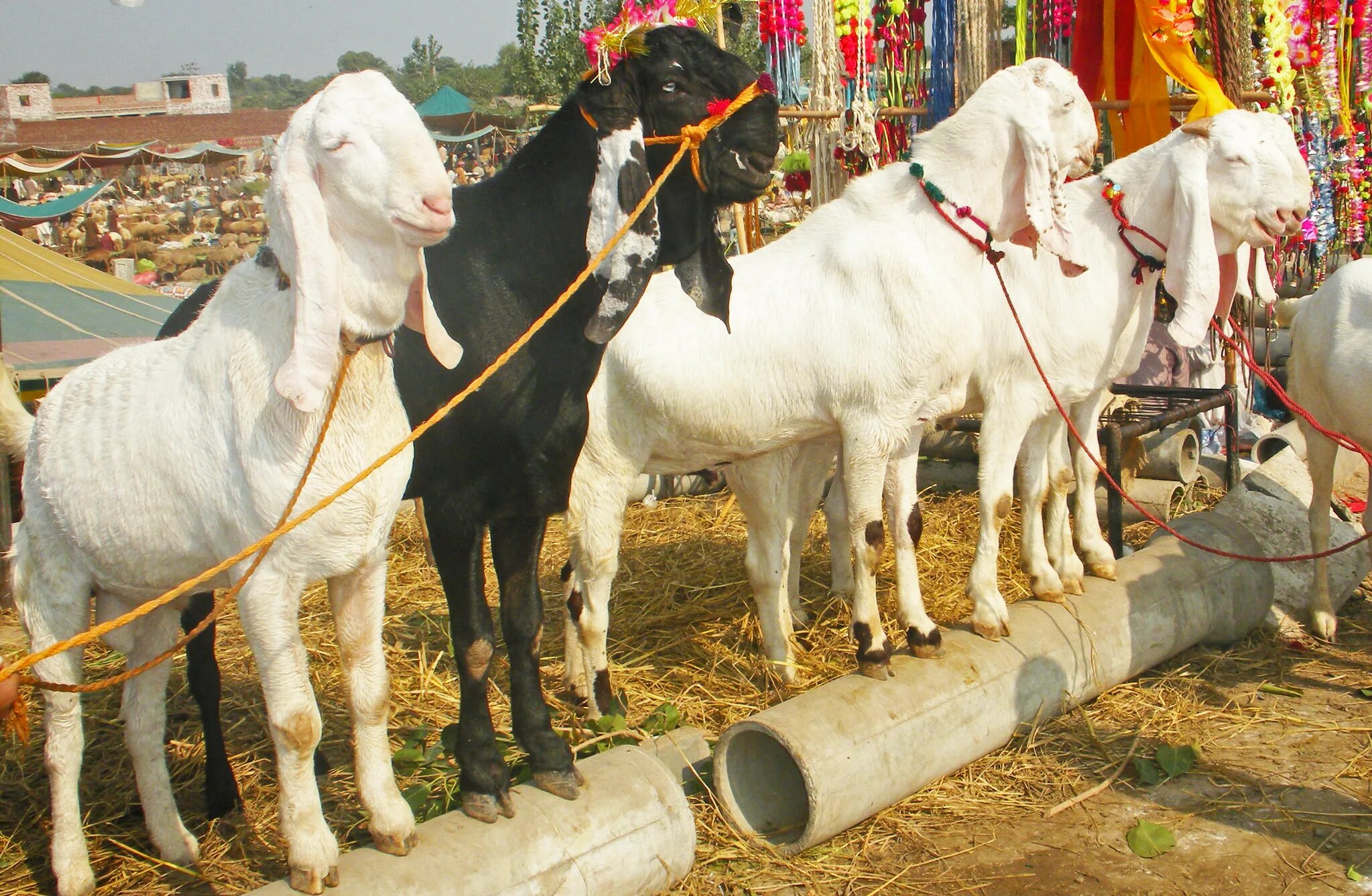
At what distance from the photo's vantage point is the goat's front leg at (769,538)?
4.91 meters

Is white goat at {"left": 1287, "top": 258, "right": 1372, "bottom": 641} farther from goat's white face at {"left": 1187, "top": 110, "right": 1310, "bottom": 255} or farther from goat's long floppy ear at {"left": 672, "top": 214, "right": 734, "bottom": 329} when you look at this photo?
goat's long floppy ear at {"left": 672, "top": 214, "right": 734, "bottom": 329}

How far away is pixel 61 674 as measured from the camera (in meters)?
3.12

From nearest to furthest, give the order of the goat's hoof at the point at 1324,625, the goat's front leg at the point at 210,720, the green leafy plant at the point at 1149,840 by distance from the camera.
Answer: the green leafy plant at the point at 1149,840 → the goat's front leg at the point at 210,720 → the goat's hoof at the point at 1324,625

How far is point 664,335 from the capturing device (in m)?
4.46

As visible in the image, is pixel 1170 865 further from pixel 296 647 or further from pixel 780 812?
pixel 296 647

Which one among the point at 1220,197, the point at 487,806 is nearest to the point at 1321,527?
the point at 1220,197

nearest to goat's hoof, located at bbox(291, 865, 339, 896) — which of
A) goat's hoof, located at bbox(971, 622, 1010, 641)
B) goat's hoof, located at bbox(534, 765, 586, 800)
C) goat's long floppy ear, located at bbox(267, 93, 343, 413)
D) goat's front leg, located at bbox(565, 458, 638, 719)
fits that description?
goat's hoof, located at bbox(534, 765, 586, 800)

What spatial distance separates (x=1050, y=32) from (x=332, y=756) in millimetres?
6263

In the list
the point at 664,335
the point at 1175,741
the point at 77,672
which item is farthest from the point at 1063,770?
the point at 77,672

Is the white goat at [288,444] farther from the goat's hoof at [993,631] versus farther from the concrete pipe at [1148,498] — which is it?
the concrete pipe at [1148,498]

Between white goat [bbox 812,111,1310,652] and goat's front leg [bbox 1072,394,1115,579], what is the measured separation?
0.05m

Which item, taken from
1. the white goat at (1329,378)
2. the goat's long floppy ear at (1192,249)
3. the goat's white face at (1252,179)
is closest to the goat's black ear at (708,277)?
the goat's long floppy ear at (1192,249)

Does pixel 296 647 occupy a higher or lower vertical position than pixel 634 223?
lower

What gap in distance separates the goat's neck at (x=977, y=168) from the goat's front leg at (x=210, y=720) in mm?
3152
